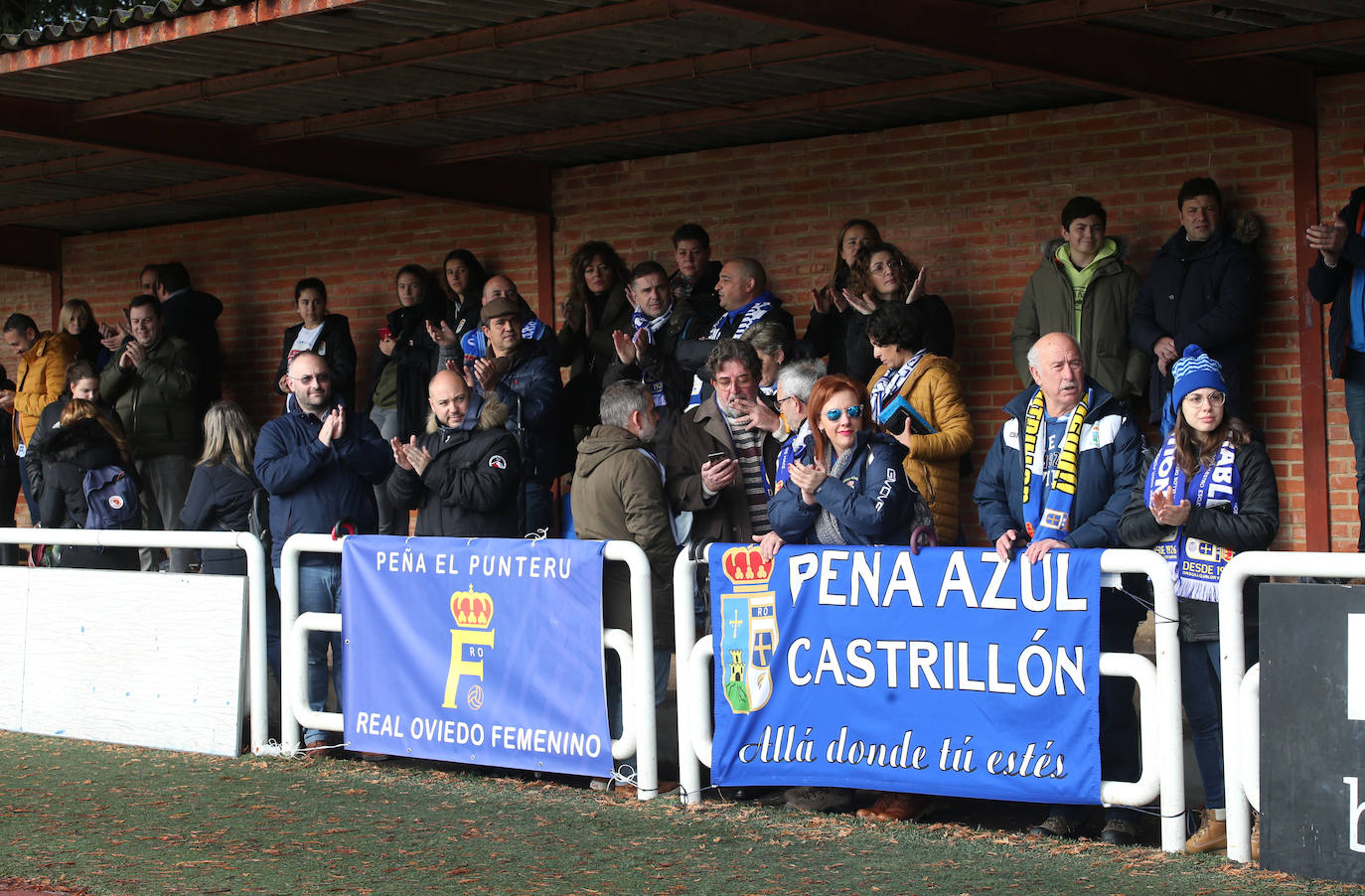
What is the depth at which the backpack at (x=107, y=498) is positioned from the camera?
9.39 m

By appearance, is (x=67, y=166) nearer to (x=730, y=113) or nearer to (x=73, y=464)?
(x=73, y=464)

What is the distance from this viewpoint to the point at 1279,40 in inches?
311

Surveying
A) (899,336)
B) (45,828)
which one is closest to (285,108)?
(899,336)

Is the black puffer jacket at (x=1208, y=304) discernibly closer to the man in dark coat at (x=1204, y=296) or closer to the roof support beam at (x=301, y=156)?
the man in dark coat at (x=1204, y=296)

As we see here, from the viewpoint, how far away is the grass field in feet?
17.2

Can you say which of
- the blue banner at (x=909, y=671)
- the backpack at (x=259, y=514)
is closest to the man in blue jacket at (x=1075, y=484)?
the blue banner at (x=909, y=671)

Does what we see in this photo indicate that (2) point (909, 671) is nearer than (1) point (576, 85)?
Yes

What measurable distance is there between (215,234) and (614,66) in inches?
235

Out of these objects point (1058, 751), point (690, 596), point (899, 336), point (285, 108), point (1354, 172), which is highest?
point (285, 108)

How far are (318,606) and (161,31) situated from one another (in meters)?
2.72

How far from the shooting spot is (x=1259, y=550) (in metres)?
5.54

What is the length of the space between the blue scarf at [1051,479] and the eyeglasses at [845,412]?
0.61m

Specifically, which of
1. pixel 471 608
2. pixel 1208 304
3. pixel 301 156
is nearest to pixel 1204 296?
pixel 1208 304

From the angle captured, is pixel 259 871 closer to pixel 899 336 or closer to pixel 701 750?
pixel 701 750
